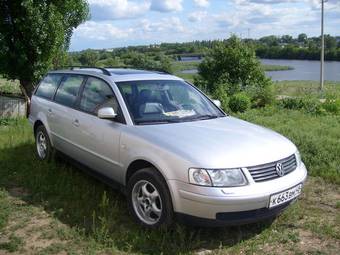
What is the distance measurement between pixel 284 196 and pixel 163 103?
5.99 feet

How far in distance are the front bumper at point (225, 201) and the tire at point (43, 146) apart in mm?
3249

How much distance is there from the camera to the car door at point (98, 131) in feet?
16.0

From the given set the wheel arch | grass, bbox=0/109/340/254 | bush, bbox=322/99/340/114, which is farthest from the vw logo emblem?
bush, bbox=322/99/340/114

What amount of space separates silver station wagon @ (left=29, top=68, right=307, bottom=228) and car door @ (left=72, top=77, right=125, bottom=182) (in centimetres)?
1

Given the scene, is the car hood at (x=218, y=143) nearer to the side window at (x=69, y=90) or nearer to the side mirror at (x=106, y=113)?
the side mirror at (x=106, y=113)

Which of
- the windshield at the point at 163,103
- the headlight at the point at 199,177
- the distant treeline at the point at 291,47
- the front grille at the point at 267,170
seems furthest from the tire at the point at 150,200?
the distant treeline at the point at 291,47

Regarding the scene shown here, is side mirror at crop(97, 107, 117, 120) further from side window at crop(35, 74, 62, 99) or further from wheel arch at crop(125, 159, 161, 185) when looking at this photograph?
side window at crop(35, 74, 62, 99)

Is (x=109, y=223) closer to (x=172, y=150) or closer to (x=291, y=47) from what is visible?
(x=172, y=150)

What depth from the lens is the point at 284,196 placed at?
413cm

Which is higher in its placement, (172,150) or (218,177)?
(172,150)

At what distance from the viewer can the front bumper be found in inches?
150

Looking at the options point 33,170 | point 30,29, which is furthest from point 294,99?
point 33,170

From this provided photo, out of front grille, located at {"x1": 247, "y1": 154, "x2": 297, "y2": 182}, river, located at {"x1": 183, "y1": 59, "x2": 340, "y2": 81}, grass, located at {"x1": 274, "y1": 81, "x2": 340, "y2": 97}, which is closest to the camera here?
front grille, located at {"x1": 247, "y1": 154, "x2": 297, "y2": 182}

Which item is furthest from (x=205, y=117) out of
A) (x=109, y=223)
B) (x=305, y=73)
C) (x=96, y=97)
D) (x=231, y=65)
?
(x=305, y=73)
